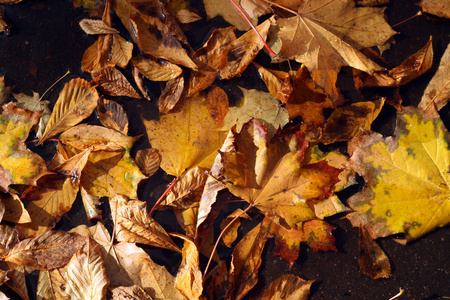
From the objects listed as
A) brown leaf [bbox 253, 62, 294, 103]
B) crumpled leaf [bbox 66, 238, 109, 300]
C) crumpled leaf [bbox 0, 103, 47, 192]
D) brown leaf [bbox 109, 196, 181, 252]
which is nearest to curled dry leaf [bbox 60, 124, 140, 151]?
crumpled leaf [bbox 0, 103, 47, 192]

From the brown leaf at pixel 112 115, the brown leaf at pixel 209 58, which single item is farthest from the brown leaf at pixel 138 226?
the brown leaf at pixel 209 58

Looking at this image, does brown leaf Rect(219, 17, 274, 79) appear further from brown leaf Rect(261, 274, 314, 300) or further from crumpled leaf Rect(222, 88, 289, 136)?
brown leaf Rect(261, 274, 314, 300)

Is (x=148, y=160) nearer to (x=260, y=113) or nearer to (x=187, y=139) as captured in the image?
(x=187, y=139)

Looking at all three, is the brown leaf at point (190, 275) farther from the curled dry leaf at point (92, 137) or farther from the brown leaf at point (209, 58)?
the brown leaf at point (209, 58)

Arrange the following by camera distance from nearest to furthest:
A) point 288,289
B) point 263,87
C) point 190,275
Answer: point 190,275 → point 288,289 → point 263,87

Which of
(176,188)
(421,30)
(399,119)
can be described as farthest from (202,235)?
(421,30)

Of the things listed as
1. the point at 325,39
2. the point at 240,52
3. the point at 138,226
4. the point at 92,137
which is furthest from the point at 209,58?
the point at 138,226

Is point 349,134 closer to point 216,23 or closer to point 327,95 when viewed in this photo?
point 327,95
